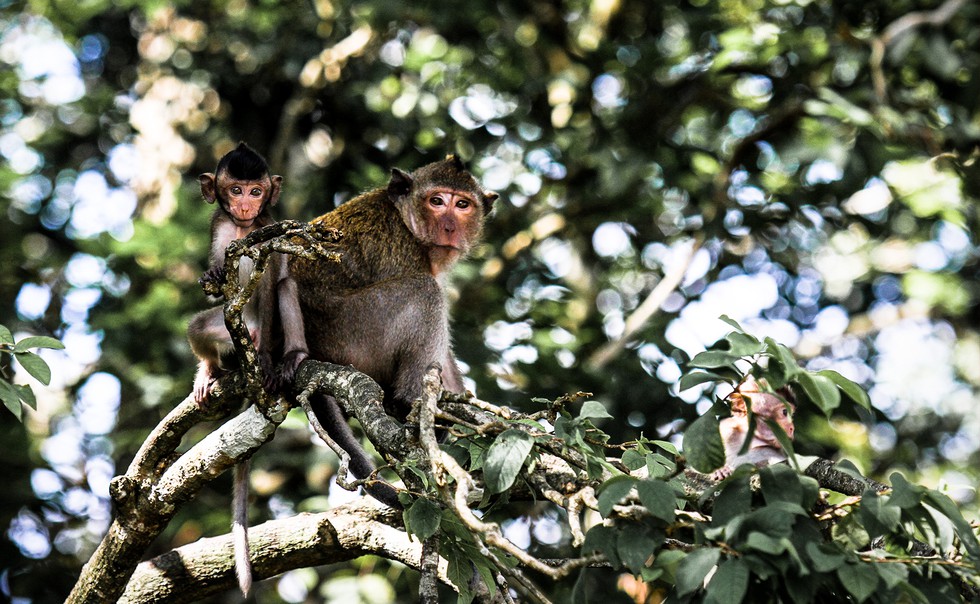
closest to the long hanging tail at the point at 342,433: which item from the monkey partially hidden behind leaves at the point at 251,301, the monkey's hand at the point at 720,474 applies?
the monkey partially hidden behind leaves at the point at 251,301

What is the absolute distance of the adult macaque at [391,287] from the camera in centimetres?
561

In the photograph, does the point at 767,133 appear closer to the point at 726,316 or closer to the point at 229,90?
the point at 229,90

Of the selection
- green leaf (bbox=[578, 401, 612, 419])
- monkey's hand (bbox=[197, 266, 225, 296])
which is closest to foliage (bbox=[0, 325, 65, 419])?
monkey's hand (bbox=[197, 266, 225, 296])

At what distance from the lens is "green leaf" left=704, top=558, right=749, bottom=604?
2662 mm

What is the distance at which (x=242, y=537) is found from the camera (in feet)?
16.1

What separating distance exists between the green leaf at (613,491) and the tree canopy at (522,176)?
12.8ft

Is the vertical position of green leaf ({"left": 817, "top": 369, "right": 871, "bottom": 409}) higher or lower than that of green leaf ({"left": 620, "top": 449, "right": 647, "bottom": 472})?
higher

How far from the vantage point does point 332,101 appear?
10.2m

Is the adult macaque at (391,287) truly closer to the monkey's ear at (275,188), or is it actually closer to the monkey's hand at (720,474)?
the monkey's ear at (275,188)

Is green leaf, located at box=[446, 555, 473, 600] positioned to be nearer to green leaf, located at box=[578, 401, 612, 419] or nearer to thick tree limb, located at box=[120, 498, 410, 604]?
green leaf, located at box=[578, 401, 612, 419]

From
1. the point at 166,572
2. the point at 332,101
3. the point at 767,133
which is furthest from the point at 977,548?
the point at 332,101

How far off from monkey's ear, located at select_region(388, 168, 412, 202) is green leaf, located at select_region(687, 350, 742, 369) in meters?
3.53

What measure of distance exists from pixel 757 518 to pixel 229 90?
8963 millimetres

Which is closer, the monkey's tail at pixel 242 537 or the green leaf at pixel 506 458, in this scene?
the green leaf at pixel 506 458
